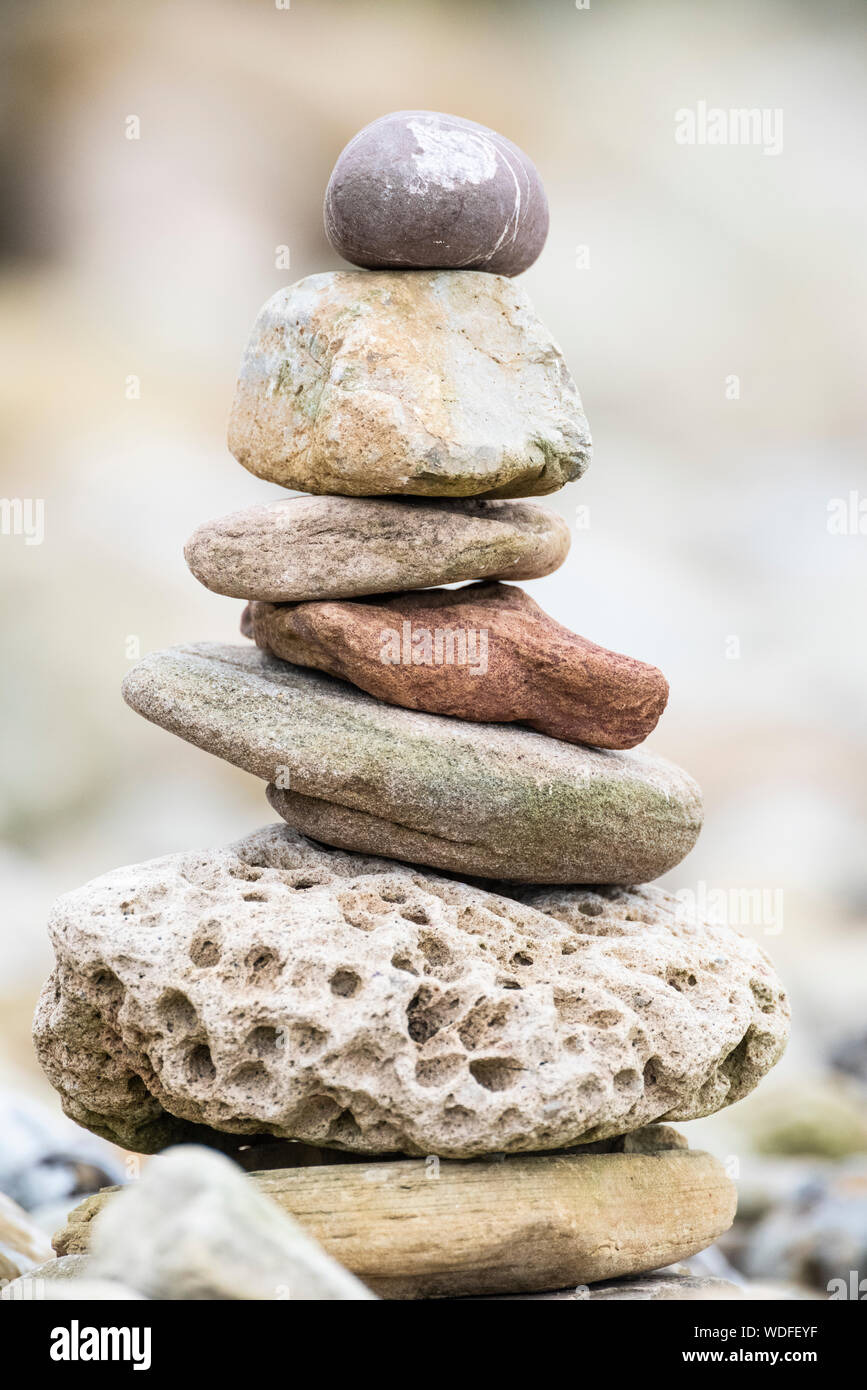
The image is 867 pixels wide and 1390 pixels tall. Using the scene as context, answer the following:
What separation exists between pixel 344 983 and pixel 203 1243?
1359mm

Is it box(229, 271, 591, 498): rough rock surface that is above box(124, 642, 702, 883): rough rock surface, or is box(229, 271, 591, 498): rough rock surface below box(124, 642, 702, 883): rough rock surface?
above

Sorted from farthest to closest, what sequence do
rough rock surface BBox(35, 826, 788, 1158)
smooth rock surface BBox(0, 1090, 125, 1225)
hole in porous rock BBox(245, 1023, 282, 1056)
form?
smooth rock surface BBox(0, 1090, 125, 1225)
hole in porous rock BBox(245, 1023, 282, 1056)
rough rock surface BBox(35, 826, 788, 1158)

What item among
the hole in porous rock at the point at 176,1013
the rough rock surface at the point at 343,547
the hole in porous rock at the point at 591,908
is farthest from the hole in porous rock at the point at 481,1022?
the rough rock surface at the point at 343,547

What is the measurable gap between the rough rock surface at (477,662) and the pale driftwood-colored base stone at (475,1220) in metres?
1.77

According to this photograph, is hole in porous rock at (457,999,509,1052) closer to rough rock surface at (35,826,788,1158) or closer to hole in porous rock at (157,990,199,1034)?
rough rock surface at (35,826,788,1158)

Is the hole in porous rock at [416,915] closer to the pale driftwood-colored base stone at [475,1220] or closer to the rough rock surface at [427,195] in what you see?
the pale driftwood-colored base stone at [475,1220]

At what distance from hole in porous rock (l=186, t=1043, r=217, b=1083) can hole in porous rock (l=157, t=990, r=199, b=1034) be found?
9 centimetres

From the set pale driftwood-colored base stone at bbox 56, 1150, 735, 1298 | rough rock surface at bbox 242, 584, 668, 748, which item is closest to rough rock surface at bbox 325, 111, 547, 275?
rough rock surface at bbox 242, 584, 668, 748

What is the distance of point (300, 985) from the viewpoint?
5094 millimetres

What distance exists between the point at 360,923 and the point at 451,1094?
776 millimetres

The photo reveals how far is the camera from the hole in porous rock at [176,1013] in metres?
5.20

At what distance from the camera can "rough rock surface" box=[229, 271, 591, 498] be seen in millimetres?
5637

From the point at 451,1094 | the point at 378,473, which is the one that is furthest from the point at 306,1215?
the point at 378,473
